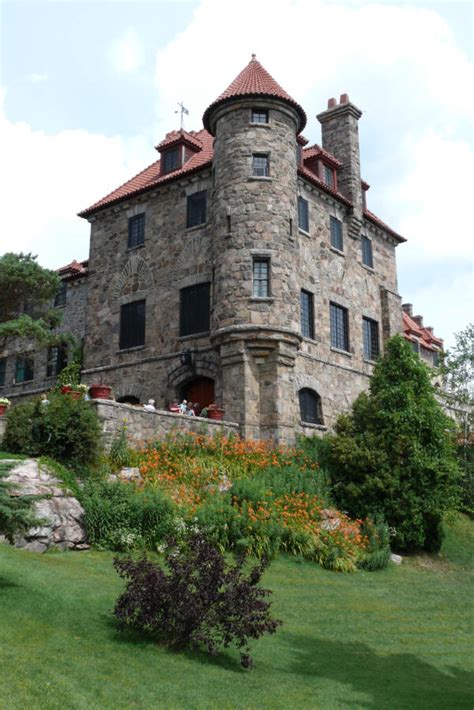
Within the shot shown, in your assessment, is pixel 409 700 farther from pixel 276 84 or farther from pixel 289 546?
pixel 276 84

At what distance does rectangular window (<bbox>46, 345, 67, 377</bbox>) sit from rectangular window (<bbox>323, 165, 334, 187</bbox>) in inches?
530

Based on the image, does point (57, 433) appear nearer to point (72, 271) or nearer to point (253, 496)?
point (253, 496)

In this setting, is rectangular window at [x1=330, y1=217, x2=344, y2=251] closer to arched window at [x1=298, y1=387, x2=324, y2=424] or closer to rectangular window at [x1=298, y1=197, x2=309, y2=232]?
rectangular window at [x1=298, y1=197, x2=309, y2=232]

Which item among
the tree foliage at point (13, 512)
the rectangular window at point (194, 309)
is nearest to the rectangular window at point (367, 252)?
the rectangular window at point (194, 309)

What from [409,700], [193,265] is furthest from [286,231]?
[409,700]

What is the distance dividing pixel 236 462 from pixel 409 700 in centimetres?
1055

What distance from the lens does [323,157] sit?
27141 millimetres

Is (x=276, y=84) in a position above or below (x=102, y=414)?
above

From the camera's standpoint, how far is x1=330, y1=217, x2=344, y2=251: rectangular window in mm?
26616

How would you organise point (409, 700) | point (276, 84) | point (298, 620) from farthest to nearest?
point (276, 84) → point (298, 620) → point (409, 700)

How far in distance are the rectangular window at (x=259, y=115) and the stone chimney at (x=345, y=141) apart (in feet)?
20.2

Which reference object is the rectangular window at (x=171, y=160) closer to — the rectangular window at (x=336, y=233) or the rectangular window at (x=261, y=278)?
the rectangular window at (x=336, y=233)

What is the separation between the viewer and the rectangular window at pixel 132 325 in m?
25.5

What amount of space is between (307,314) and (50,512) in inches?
558
